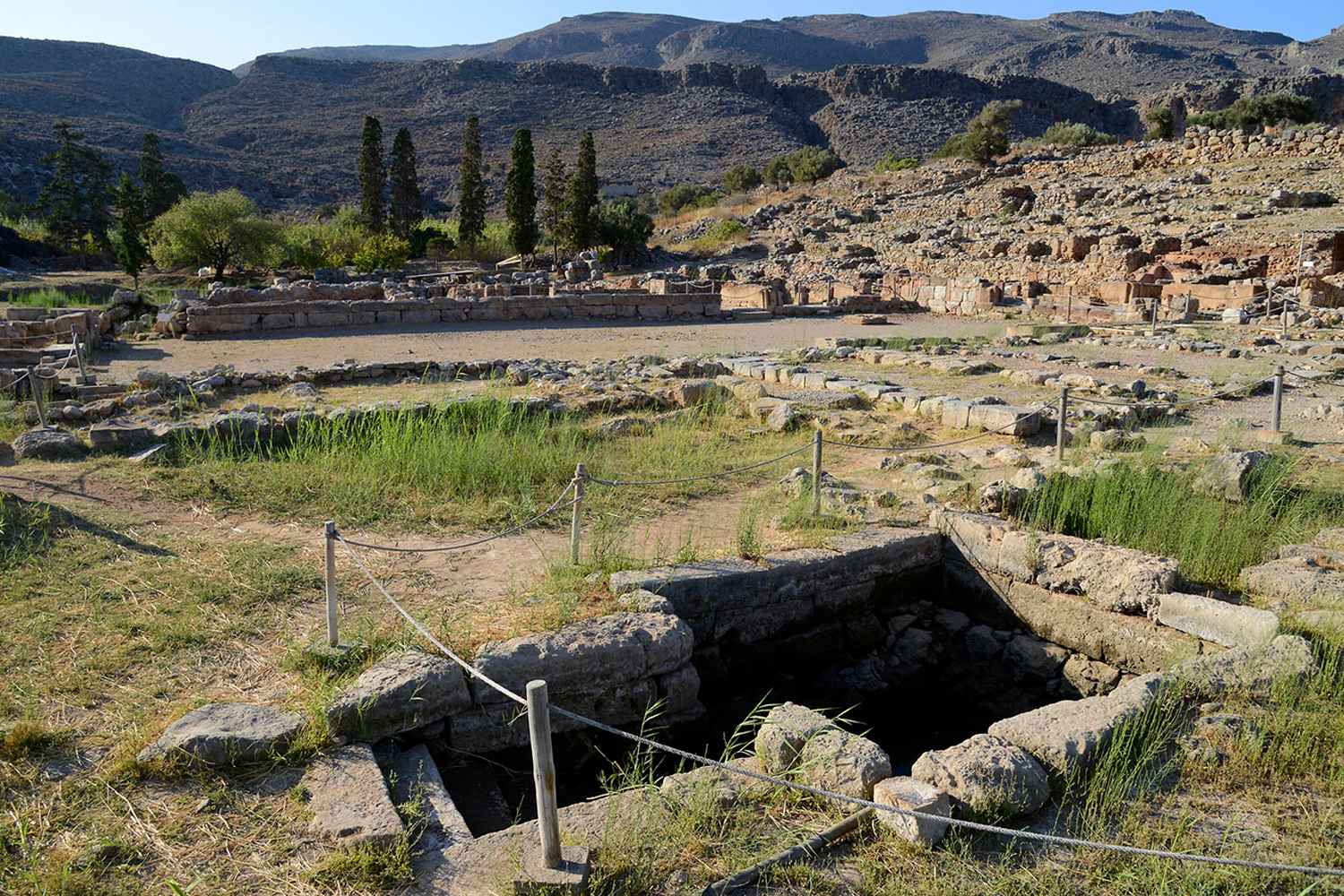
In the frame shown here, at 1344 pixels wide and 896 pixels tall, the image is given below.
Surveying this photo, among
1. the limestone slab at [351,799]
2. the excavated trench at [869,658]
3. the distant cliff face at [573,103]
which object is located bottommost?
the excavated trench at [869,658]

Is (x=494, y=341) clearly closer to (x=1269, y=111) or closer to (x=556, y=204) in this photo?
(x=556, y=204)

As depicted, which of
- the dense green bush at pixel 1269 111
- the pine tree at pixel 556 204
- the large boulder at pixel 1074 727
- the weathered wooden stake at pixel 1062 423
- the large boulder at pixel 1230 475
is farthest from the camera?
the dense green bush at pixel 1269 111

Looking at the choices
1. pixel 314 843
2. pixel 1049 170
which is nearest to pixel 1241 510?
pixel 314 843

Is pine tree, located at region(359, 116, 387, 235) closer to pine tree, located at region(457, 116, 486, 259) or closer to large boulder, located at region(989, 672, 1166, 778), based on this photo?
pine tree, located at region(457, 116, 486, 259)

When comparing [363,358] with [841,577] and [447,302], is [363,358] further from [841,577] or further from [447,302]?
[841,577]

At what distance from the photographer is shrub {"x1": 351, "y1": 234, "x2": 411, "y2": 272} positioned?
30.9 metres

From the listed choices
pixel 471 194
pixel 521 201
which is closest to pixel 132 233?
pixel 471 194

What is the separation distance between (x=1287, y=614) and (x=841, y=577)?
262 cm

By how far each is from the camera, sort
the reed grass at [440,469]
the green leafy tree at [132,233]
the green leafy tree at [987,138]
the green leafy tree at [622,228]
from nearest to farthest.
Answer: the reed grass at [440,469]
the green leafy tree at [132,233]
the green leafy tree at [622,228]
the green leafy tree at [987,138]

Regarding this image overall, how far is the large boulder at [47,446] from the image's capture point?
8.53 metres

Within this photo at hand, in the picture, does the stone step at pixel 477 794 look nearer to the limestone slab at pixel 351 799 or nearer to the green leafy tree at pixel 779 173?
the limestone slab at pixel 351 799

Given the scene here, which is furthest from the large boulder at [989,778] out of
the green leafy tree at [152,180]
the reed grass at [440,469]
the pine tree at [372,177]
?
the green leafy tree at [152,180]

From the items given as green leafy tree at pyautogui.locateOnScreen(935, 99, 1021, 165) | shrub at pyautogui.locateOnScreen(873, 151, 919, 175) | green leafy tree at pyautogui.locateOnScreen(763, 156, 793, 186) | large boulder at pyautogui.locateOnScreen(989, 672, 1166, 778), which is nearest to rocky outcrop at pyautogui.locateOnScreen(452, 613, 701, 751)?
large boulder at pyautogui.locateOnScreen(989, 672, 1166, 778)

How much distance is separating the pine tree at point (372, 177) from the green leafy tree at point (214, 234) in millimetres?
7010
